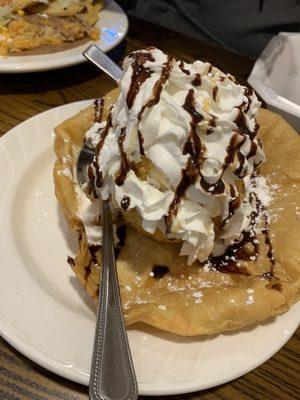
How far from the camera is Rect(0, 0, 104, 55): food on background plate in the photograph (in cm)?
200

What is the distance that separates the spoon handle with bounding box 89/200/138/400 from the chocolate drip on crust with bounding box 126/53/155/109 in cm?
40

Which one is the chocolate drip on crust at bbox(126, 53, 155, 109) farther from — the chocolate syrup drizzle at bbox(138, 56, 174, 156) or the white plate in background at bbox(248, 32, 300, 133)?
the white plate in background at bbox(248, 32, 300, 133)

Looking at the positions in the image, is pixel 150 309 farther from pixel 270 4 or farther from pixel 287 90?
pixel 270 4

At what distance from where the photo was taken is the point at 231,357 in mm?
1045

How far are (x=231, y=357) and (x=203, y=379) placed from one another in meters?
0.09

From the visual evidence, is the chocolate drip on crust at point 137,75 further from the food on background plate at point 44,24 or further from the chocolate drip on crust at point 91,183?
the food on background plate at point 44,24

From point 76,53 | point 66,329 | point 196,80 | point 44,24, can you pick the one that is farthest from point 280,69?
point 66,329

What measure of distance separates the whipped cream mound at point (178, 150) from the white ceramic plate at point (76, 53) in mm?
809

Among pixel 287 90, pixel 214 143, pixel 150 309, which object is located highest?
pixel 214 143

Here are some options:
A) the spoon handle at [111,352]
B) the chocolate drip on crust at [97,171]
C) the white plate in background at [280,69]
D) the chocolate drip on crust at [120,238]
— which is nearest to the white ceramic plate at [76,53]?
the white plate in background at [280,69]

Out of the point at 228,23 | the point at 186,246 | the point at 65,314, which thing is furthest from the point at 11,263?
the point at 228,23

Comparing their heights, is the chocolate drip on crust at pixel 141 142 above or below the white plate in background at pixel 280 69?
above

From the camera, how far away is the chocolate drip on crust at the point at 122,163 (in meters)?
1.13

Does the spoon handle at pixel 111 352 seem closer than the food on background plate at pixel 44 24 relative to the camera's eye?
Yes
